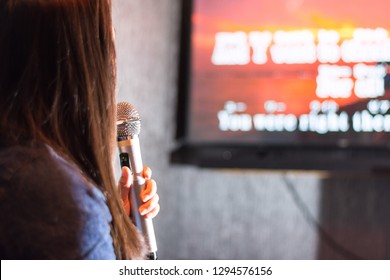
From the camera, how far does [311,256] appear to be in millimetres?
2357

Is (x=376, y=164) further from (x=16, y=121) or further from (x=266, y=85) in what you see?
(x=16, y=121)

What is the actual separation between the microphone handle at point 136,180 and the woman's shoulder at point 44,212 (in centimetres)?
30

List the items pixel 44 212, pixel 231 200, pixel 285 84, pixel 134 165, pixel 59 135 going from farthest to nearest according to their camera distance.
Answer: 1. pixel 231 200
2. pixel 285 84
3. pixel 134 165
4. pixel 59 135
5. pixel 44 212

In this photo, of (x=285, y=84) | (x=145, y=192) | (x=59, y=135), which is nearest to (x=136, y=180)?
(x=145, y=192)

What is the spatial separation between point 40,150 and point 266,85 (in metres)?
1.58

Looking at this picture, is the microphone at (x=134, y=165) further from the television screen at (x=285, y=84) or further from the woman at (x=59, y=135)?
the television screen at (x=285, y=84)

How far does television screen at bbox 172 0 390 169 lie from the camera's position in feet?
7.21

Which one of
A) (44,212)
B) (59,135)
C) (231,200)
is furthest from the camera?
(231,200)

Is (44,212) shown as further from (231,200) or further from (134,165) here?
(231,200)

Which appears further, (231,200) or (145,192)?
(231,200)

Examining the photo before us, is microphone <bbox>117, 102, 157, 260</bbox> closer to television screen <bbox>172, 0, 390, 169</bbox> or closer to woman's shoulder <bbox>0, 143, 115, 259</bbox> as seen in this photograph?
woman's shoulder <bbox>0, 143, 115, 259</bbox>

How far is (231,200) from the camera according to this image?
2.44 metres

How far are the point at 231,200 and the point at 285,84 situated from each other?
1.62 ft

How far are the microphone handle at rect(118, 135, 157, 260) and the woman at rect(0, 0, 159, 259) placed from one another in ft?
0.34
